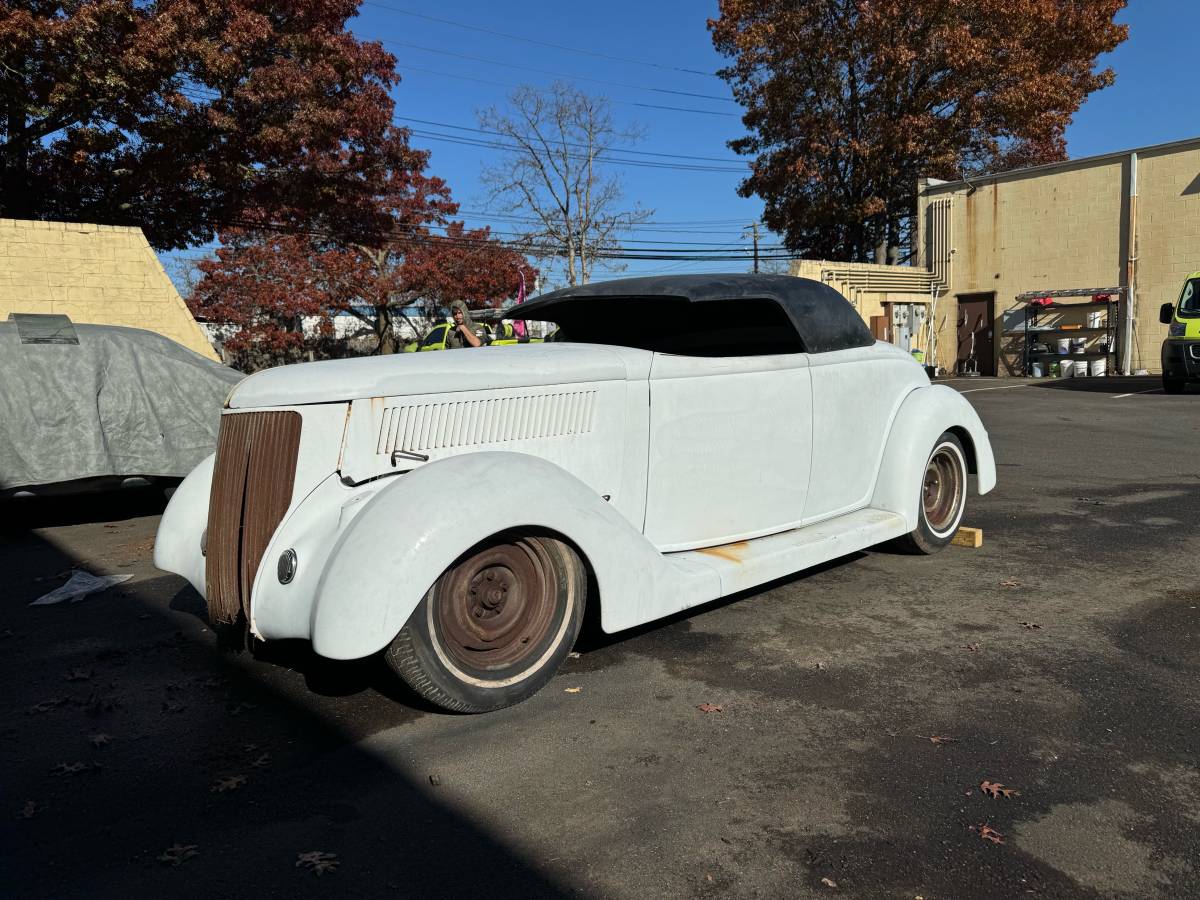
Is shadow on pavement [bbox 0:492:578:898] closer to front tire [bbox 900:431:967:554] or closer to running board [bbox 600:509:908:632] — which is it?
running board [bbox 600:509:908:632]

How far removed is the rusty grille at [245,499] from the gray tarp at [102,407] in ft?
12.5

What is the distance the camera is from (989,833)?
226cm

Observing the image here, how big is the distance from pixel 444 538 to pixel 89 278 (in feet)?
36.7

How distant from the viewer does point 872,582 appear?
15.2 feet

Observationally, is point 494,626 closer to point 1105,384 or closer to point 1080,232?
point 1105,384

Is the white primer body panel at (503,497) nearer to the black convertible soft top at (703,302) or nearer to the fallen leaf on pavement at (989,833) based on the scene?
the black convertible soft top at (703,302)

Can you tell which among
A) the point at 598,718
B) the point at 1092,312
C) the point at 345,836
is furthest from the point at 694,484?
the point at 1092,312

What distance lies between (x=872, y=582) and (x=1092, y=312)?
71.9 ft

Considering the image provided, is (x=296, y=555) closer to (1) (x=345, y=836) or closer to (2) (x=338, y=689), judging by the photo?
(2) (x=338, y=689)

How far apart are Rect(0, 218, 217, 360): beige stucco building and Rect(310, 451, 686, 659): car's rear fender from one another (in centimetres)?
964

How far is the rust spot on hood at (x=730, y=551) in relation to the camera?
3773 mm

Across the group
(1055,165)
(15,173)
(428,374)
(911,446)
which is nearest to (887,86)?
(1055,165)

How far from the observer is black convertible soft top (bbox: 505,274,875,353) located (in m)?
4.18

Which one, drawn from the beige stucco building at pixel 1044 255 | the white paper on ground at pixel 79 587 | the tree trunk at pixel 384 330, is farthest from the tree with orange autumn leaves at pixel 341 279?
the white paper on ground at pixel 79 587
